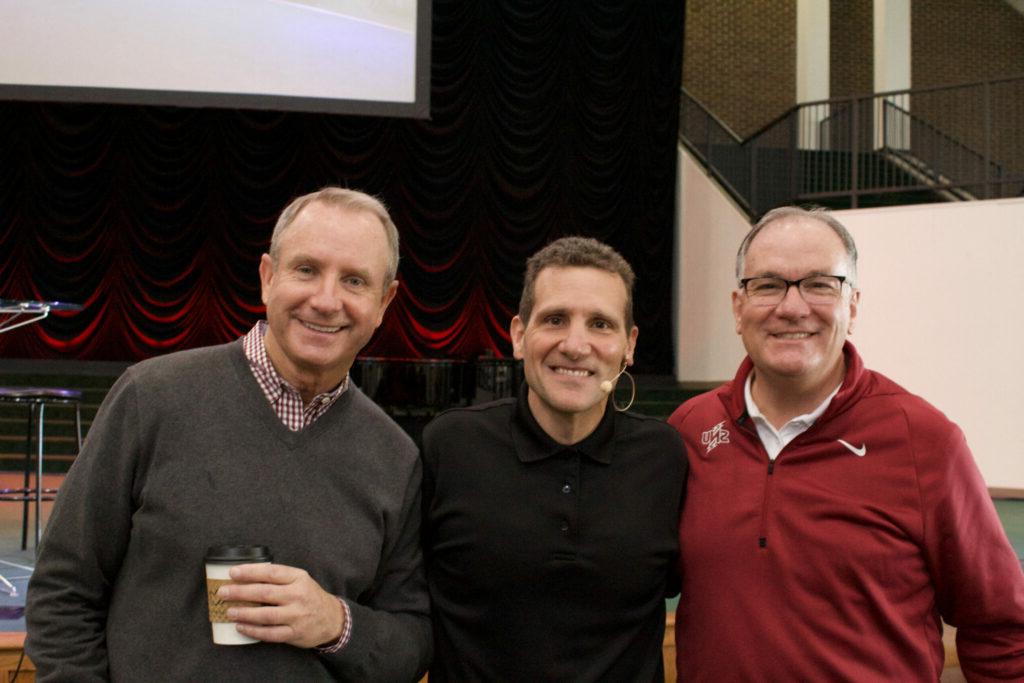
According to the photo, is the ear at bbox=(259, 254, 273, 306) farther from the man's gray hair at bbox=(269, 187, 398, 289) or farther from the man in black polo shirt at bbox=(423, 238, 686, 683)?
the man in black polo shirt at bbox=(423, 238, 686, 683)

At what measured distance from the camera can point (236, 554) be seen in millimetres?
1474

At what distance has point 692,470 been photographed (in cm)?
215

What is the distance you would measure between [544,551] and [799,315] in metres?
0.74

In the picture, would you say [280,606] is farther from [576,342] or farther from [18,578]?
[18,578]

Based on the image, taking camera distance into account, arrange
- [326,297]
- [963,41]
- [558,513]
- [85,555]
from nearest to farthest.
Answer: [85,555] < [326,297] < [558,513] < [963,41]

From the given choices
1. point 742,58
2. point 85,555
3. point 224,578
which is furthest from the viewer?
point 742,58

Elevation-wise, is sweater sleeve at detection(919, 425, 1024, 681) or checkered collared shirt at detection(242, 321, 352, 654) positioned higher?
checkered collared shirt at detection(242, 321, 352, 654)

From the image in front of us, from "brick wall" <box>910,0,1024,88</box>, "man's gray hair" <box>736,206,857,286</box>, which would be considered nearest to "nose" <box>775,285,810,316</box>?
"man's gray hair" <box>736,206,857,286</box>

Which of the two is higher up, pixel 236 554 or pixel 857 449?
pixel 857 449

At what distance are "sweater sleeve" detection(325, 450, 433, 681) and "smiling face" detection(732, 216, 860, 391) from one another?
2.65 ft

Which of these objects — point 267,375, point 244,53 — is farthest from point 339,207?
point 244,53

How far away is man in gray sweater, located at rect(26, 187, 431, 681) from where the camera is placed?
1.62 metres

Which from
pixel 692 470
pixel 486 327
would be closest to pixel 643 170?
pixel 486 327

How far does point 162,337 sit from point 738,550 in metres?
11.2
